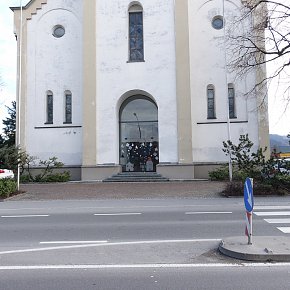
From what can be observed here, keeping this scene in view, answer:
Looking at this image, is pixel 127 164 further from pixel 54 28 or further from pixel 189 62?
pixel 54 28

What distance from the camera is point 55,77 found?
2958 cm

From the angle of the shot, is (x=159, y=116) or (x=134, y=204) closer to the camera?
(x=134, y=204)

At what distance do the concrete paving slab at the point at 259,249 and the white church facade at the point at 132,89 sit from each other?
18.9m

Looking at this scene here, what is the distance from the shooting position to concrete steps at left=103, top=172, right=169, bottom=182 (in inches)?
1016

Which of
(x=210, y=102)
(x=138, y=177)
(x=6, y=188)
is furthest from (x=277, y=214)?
(x=210, y=102)

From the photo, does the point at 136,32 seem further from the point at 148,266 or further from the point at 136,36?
the point at 148,266

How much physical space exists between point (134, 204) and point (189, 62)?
1474cm

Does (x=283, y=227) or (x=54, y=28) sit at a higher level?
(x=54, y=28)

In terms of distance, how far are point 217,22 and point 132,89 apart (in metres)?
8.21

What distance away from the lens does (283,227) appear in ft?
30.8

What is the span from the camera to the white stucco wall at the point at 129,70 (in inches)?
1072

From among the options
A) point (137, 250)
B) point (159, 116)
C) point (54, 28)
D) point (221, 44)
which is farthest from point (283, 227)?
point (54, 28)

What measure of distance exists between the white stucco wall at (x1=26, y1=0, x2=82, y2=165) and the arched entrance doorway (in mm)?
3335

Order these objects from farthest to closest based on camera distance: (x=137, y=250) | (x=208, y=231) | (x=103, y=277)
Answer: (x=208, y=231)
(x=137, y=250)
(x=103, y=277)
